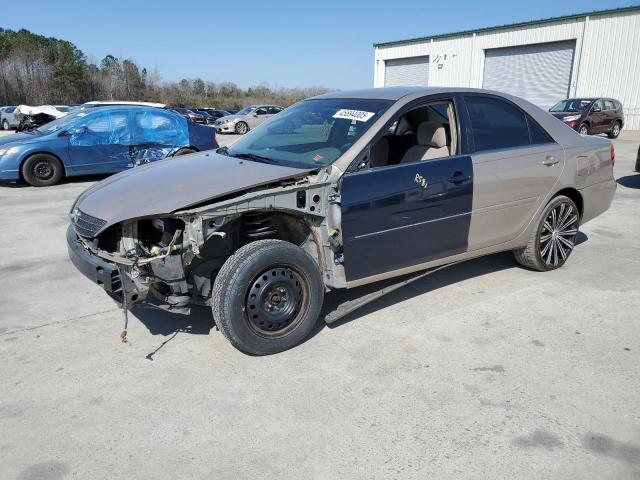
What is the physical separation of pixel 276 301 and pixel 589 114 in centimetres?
2008

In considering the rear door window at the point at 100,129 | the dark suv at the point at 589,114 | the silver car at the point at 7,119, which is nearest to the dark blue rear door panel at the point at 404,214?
the rear door window at the point at 100,129

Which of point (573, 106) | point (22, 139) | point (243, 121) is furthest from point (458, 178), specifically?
point (243, 121)

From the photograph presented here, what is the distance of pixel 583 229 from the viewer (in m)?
6.88

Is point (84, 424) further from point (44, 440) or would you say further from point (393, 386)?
point (393, 386)

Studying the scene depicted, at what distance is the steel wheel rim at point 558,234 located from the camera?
4.89 meters

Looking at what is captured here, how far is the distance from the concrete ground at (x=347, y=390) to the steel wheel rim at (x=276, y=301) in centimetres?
22

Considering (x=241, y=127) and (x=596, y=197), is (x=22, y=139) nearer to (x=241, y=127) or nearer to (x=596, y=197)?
(x=596, y=197)

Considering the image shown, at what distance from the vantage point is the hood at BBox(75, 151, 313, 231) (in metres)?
3.21

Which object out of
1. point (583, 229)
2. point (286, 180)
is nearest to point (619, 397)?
point (286, 180)

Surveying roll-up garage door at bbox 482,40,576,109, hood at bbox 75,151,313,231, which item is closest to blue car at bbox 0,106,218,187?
hood at bbox 75,151,313,231

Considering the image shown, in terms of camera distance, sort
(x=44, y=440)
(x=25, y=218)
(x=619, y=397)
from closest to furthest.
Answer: (x=44, y=440) → (x=619, y=397) → (x=25, y=218)

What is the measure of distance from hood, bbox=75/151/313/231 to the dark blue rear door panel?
438mm

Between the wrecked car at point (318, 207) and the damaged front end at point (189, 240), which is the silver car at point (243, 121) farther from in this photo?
the damaged front end at point (189, 240)

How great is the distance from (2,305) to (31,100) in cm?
5136
